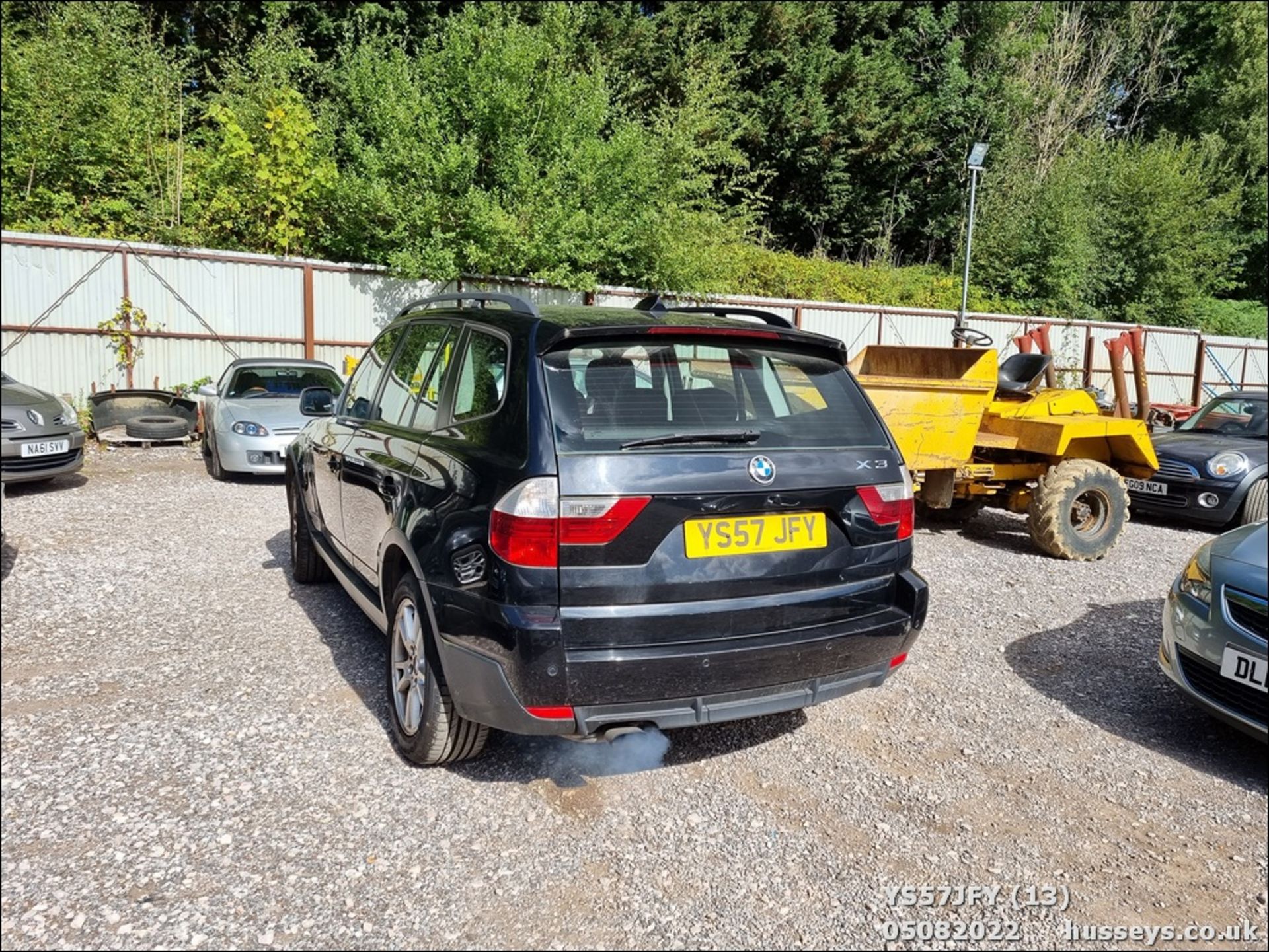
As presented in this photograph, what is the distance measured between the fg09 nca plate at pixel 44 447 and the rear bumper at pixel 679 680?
20.3ft

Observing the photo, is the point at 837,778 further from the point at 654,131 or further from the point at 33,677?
the point at 654,131

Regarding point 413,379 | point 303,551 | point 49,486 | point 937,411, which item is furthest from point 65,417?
Result: point 937,411

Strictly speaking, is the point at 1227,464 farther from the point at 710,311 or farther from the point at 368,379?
the point at 368,379

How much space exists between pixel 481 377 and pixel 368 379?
1511 millimetres

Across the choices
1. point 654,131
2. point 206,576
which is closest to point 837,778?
point 206,576

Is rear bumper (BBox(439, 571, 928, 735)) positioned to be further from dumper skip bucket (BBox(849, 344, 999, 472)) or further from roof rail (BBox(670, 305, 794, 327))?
dumper skip bucket (BBox(849, 344, 999, 472))

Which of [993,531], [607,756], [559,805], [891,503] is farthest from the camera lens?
[993,531]

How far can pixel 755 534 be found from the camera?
278 cm

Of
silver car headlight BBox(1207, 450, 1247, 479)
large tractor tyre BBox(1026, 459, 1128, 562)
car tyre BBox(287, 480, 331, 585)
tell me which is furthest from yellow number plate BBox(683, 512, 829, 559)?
silver car headlight BBox(1207, 450, 1247, 479)

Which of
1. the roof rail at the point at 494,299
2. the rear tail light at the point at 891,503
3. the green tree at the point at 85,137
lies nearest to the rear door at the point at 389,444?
the roof rail at the point at 494,299

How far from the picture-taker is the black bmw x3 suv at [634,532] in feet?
8.48

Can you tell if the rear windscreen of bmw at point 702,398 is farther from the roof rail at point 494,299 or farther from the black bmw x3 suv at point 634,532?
the roof rail at point 494,299

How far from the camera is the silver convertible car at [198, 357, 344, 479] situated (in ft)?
29.2

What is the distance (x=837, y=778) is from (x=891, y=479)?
1.15m
